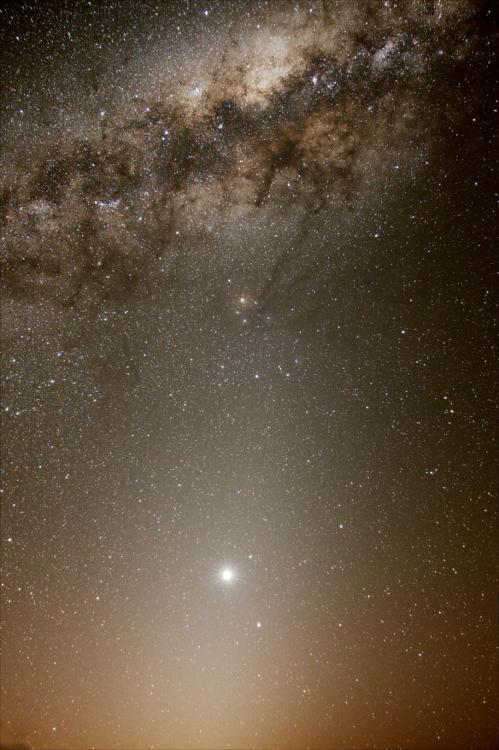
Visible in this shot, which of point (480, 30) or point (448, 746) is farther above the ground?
point (480, 30)

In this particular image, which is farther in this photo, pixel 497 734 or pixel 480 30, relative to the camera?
pixel 497 734

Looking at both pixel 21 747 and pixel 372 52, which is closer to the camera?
pixel 372 52

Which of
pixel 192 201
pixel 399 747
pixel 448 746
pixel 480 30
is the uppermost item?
pixel 480 30

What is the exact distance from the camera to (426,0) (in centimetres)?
314

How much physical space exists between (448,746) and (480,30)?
119 ft

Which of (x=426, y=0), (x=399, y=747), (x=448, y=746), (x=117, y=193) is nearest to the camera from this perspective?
(x=426, y=0)

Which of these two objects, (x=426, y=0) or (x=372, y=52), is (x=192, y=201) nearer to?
(x=372, y=52)

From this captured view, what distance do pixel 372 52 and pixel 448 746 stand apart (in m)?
36.4

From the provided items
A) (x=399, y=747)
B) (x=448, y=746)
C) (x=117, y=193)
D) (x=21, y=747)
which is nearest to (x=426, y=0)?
(x=117, y=193)

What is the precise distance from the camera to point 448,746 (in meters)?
24.4

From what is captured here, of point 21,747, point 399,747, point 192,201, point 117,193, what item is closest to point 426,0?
point 192,201

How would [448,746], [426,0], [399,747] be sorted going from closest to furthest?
[426,0] < [399,747] < [448,746]

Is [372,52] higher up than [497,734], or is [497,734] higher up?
[372,52]

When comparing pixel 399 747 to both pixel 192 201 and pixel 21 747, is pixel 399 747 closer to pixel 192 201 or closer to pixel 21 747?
pixel 21 747
